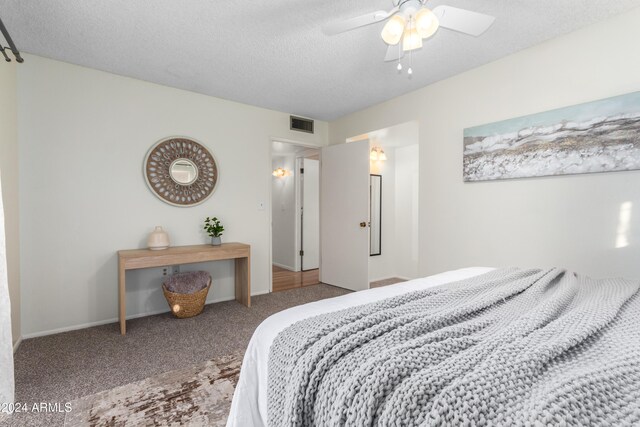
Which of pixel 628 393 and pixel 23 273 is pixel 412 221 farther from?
pixel 23 273

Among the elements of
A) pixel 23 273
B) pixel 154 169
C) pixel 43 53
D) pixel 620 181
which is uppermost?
pixel 43 53

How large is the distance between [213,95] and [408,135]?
8.15ft

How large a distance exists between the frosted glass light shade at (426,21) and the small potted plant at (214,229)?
8.73 feet

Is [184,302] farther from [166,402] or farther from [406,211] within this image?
[406,211]

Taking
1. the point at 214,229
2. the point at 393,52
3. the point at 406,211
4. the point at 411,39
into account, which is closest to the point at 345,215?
the point at 406,211

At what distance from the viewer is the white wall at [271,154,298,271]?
5418 mm

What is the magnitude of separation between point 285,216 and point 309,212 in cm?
53

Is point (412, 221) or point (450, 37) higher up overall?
point (450, 37)

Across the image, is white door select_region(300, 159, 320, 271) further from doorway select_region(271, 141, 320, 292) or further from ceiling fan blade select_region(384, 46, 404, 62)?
ceiling fan blade select_region(384, 46, 404, 62)

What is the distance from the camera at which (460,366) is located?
71 centimetres

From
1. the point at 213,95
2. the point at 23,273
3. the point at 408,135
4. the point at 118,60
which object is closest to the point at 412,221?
the point at 408,135

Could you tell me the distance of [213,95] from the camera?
341 centimetres

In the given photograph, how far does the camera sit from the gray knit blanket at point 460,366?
0.59 m

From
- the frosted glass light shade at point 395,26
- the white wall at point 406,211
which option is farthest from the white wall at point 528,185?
the frosted glass light shade at point 395,26
